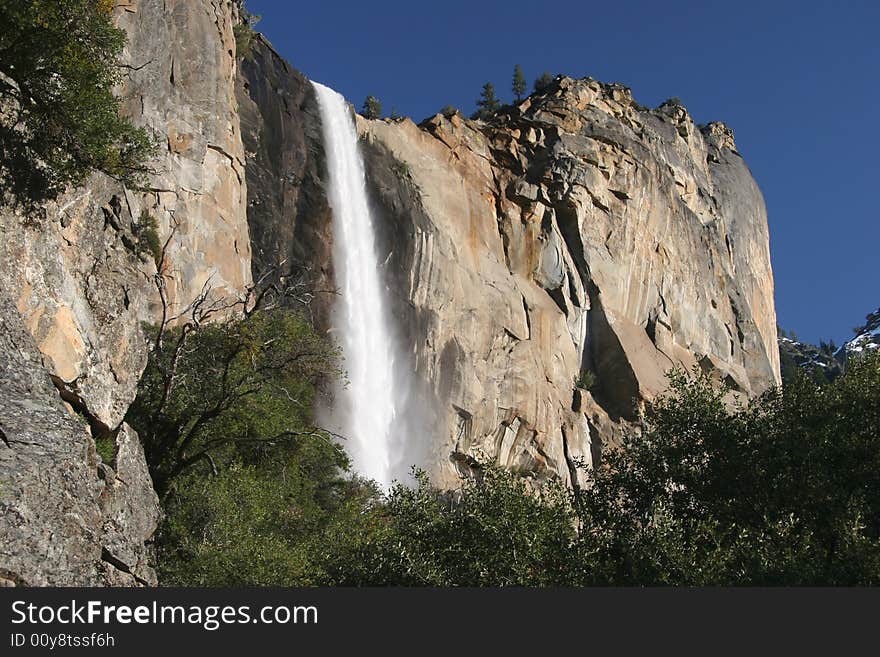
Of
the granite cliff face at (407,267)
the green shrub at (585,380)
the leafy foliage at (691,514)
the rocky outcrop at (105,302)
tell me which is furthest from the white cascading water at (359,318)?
the leafy foliage at (691,514)

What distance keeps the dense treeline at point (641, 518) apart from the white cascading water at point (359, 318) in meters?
14.1

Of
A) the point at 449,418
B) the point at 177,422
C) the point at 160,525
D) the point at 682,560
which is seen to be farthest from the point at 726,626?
the point at 449,418

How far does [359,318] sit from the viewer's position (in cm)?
3844

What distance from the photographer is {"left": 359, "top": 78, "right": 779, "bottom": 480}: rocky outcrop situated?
39.5 meters

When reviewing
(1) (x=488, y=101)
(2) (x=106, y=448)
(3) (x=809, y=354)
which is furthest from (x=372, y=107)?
(3) (x=809, y=354)

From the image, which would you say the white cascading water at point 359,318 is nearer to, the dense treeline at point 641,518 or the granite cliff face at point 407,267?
the granite cliff face at point 407,267

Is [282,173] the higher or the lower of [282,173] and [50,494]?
the higher

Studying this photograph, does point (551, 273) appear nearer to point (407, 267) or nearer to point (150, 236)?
point (407, 267)

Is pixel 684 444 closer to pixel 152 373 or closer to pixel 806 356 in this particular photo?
pixel 152 373

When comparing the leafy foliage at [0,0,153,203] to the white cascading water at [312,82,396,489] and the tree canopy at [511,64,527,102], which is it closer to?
the white cascading water at [312,82,396,489]

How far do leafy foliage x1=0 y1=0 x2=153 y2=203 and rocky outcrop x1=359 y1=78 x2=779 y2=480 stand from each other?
2044 centimetres

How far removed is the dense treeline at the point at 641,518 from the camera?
1443 cm

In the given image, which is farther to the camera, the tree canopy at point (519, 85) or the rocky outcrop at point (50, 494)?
the tree canopy at point (519, 85)

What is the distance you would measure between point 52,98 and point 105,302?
4946mm
